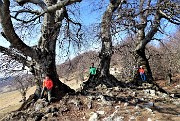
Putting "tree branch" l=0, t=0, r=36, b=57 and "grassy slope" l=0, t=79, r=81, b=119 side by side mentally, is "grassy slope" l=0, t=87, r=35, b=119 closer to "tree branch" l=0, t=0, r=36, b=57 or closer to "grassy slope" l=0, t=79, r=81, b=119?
"grassy slope" l=0, t=79, r=81, b=119

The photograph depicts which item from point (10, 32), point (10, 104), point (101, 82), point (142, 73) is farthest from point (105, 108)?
point (10, 104)

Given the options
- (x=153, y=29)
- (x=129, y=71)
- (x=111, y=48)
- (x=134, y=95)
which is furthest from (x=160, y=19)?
(x=129, y=71)

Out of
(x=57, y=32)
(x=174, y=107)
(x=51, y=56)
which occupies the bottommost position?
(x=174, y=107)

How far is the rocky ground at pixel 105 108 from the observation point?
44.9 ft

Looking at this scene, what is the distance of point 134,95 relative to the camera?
17.1 m

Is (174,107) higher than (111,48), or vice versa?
(111,48)

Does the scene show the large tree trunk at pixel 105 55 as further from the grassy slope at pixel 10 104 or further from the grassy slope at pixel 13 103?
the grassy slope at pixel 13 103

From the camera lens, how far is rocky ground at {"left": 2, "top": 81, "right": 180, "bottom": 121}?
13.7m

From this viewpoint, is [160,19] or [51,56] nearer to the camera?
[51,56]

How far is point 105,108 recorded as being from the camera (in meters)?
15.1

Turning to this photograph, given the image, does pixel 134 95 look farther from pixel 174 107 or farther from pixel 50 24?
pixel 50 24

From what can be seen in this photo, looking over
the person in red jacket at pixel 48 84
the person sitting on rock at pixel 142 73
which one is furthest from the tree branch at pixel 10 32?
Answer: the person sitting on rock at pixel 142 73

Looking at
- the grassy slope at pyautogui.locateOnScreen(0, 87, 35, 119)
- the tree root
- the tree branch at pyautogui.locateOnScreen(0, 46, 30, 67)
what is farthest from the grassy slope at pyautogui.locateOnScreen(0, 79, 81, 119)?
the tree branch at pyautogui.locateOnScreen(0, 46, 30, 67)

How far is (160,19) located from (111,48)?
4.84m
